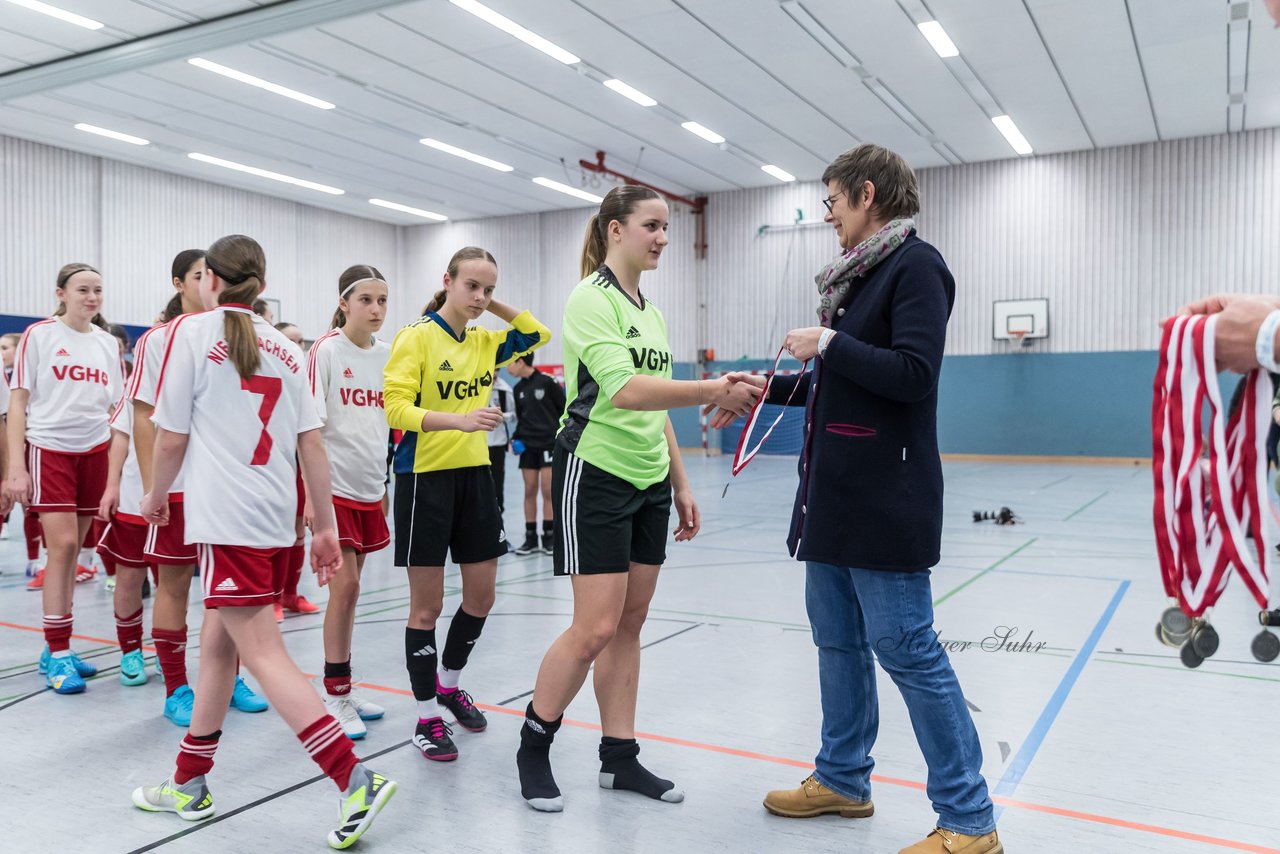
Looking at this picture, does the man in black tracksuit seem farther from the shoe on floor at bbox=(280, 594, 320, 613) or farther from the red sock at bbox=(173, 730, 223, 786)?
the red sock at bbox=(173, 730, 223, 786)

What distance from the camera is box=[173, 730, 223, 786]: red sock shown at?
9.14 ft

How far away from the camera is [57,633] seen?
4.17 meters

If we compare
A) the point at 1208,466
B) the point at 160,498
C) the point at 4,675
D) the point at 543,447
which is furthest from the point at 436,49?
the point at 1208,466

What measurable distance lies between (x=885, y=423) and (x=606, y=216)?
1101 mm

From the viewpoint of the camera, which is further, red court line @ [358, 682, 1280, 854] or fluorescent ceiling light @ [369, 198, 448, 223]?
fluorescent ceiling light @ [369, 198, 448, 223]

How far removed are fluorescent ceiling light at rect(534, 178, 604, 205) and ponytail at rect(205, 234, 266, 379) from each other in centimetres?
1745

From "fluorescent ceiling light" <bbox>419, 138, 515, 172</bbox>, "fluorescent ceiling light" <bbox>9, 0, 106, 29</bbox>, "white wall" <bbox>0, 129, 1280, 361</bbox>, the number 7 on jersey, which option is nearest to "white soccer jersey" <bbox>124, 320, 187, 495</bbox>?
the number 7 on jersey

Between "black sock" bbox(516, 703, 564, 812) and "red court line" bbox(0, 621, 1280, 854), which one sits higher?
"black sock" bbox(516, 703, 564, 812)

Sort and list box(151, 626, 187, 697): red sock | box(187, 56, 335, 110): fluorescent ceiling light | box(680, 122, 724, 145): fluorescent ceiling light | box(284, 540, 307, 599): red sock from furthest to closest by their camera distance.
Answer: box(680, 122, 724, 145): fluorescent ceiling light < box(187, 56, 335, 110): fluorescent ceiling light < box(284, 540, 307, 599): red sock < box(151, 626, 187, 697): red sock

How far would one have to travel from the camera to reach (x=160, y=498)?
9.37ft

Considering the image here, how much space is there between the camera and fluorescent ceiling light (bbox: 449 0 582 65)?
11336mm

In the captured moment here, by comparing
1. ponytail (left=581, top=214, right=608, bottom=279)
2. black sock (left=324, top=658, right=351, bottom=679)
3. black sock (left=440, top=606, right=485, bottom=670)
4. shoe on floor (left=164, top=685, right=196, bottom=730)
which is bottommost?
shoe on floor (left=164, top=685, right=196, bottom=730)

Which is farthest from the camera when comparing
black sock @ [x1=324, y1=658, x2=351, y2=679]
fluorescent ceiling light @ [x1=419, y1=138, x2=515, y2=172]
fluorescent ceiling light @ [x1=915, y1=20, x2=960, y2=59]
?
fluorescent ceiling light @ [x1=419, y1=138, x2=515, y2=172]

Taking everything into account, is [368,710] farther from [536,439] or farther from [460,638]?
[536,439]
